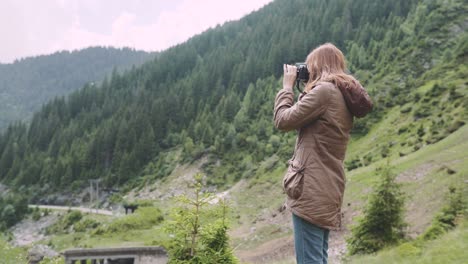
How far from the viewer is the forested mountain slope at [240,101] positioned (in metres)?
53.9

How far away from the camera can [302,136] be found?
11.9 feet

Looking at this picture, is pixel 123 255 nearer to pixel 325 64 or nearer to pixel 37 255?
pixel 325 64

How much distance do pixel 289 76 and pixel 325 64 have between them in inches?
15.1

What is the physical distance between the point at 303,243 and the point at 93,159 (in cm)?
10470

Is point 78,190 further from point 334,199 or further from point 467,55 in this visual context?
point 334,199

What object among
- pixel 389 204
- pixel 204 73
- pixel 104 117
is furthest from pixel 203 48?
pixel 389 204

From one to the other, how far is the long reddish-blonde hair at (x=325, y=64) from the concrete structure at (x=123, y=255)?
12776 millimetres

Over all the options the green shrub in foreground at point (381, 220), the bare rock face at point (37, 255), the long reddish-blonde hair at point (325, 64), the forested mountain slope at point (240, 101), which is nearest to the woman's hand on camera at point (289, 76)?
the long reddish-blonde hair at point (325, 64)

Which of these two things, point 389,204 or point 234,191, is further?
point 234,191

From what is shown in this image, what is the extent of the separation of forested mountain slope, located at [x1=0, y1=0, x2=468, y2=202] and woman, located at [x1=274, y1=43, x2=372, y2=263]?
100.0 feet

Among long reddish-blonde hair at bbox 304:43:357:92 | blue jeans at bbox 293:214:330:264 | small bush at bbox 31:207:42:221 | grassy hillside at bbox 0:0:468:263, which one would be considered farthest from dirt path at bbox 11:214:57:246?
long reddish-blonde hair at bbox 304:43:357:92

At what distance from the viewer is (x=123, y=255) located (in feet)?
51.0

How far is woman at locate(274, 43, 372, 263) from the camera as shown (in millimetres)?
3432

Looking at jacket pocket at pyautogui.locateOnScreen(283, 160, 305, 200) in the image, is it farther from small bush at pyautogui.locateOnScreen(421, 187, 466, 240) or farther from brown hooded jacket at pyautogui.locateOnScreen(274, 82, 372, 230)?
small bush at pyautogui.locateOnScreen(421, 187, 466, 240)
